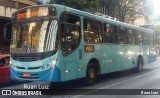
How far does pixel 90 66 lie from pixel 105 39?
197 cm

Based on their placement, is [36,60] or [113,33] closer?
[36,60]

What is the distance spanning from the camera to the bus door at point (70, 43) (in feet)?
34.7

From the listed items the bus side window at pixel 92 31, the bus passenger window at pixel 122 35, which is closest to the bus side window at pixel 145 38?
the bus passenger window at pixel 122 35

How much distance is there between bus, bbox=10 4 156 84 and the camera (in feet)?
33.4

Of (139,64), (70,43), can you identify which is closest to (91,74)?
(70,43)

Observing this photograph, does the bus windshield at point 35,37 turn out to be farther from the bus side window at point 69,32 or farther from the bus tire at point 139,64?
the bus tire at point 139,64

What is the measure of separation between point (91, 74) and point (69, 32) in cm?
256

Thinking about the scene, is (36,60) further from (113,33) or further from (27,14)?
(113,33)

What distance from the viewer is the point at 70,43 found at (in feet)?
35.8

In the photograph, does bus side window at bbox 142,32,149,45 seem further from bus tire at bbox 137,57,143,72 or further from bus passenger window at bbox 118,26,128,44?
bus passenger window at bbox 118,26,128,44

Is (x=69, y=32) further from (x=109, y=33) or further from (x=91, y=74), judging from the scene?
(x=109, y=33)

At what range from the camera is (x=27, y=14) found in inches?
436

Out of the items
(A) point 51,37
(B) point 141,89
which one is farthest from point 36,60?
(B) point 141,89

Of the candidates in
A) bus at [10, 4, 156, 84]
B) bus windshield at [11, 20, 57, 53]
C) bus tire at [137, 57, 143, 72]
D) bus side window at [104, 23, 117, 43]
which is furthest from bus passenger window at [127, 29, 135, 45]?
bus windshield at [11, 20, 57, 53]
